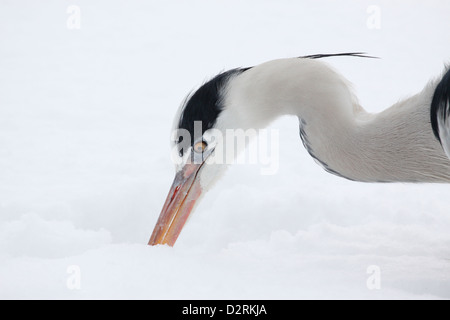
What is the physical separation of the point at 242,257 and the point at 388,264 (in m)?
0.80

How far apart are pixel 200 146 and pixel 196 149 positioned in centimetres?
3

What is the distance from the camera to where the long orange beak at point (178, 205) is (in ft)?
10.5

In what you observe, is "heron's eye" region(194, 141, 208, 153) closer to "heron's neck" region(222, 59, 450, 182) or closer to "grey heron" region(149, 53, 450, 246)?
"grey heron" region(149, 53, 450, 246)

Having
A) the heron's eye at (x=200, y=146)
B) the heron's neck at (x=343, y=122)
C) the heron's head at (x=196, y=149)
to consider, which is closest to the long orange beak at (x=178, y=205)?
the heron's head at (x=196, y=149)

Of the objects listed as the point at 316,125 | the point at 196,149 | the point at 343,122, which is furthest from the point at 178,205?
the point at 343,122

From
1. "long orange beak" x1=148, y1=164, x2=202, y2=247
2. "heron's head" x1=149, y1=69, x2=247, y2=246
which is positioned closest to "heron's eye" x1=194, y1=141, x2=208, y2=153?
"heron's head" x1=149, y1=69, x2=247, y2=246

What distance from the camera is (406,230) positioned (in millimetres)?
3672

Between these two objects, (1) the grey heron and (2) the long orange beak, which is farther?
(2) the long orange beak

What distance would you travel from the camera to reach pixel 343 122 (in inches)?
116

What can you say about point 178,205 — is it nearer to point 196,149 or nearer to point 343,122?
point 196,149

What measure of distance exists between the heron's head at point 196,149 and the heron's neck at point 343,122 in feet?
0.19

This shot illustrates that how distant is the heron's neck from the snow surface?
433 millimetres

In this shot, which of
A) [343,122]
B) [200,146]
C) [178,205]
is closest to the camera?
[343,122]

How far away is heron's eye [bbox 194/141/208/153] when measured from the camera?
3.10m
